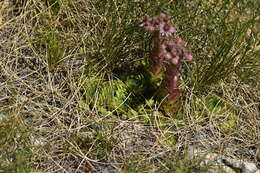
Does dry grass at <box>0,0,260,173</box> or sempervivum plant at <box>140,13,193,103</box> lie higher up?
sempervivum plant at <box>140,13,193,103</box>

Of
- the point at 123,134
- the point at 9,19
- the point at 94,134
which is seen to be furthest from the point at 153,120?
the point at 9,19

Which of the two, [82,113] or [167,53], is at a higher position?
[167,53]

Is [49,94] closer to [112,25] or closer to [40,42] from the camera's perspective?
[40,42]

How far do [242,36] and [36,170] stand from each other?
4.25 ft

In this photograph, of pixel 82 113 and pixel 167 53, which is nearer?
pixel 167 53

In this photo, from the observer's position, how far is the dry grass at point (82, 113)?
1.93 metres

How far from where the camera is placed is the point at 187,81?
2301mm

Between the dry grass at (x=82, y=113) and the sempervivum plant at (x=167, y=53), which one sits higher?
the sempervivum plant at (x=167, y=53)

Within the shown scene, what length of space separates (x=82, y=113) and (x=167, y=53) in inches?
21.3

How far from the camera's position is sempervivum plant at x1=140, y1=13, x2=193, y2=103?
190 cm

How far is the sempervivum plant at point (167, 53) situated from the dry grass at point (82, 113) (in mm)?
148

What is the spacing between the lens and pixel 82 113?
2.14 m

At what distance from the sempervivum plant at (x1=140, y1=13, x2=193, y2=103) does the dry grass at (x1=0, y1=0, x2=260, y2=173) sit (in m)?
0.15

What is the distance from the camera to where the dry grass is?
1934 millimetres
